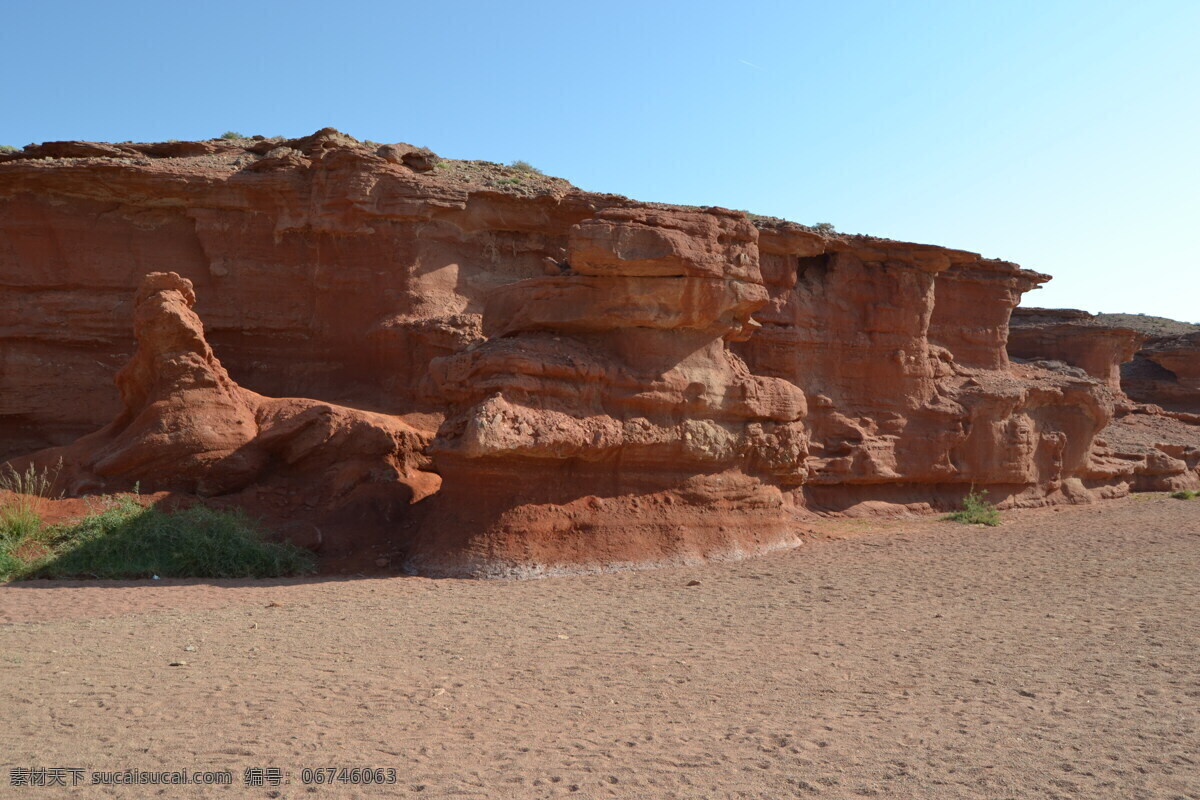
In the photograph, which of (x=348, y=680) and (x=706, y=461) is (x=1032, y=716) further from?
(x=706, y=461)

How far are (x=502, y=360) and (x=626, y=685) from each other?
455 centimetres

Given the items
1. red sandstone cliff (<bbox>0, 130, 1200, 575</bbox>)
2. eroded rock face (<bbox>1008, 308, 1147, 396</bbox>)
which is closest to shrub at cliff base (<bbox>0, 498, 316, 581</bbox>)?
red sandstone cliff (<bbox>0, 130, 1200, 575</bbox>)

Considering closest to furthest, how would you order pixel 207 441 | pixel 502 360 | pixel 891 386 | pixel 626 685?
pixel 626 685
pixel 502 360
pixel 207 441
pixel 891 386

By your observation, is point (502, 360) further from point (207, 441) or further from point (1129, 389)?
point (1129, 389)

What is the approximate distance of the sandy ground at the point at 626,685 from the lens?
4.09m

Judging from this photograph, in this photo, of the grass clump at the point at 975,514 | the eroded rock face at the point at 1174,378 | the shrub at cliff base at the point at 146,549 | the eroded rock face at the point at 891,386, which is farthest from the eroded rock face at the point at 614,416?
the eroded rock face at the point at 1174,378

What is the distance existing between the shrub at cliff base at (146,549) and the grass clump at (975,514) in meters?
10.0

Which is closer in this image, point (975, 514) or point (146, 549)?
point (146, 549)

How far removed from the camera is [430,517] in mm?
9922

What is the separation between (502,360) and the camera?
934 centimetres

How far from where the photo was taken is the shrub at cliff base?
8.72 m

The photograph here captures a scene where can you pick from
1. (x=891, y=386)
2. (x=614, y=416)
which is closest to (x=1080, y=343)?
(x=891, y=386)

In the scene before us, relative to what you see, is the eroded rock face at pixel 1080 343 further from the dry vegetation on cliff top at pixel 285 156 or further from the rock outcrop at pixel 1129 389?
the dry vegetation on cliff top at pixel 285 156

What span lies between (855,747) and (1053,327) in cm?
2006
